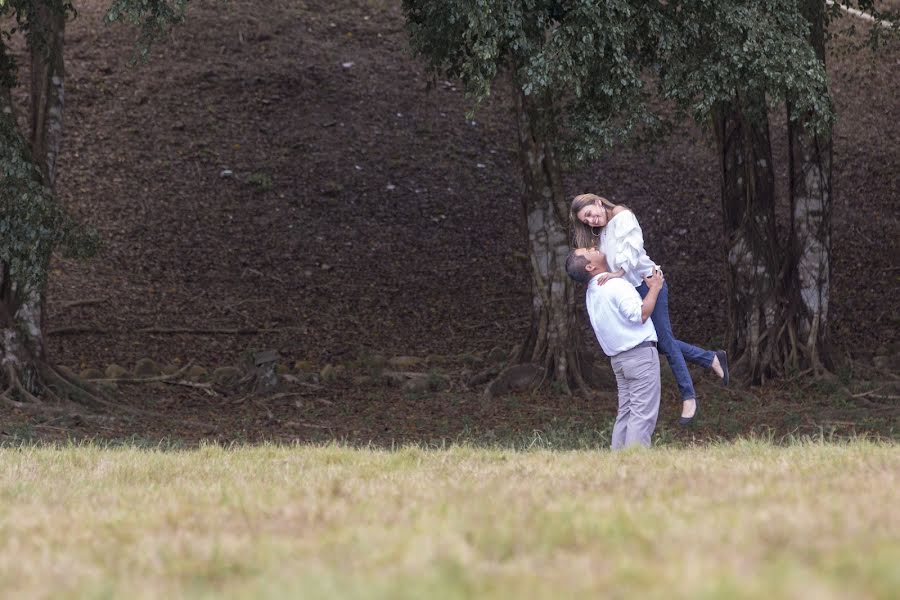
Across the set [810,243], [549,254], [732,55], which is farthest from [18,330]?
[810,243]

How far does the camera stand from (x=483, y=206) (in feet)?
69.1

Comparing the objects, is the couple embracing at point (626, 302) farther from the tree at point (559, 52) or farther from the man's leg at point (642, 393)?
the tree at point (559, 52)

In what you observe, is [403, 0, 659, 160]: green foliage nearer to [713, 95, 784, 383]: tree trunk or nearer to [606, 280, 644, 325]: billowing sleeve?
[606, 280, 644, 325]: billowing sleeve

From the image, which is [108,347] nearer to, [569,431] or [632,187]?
[569,431]

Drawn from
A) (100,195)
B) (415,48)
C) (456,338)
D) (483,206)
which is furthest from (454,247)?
(415,48)

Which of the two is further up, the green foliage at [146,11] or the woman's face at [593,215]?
the green foliage at [146,11]

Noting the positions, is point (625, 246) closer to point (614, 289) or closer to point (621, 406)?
point (614, 289)

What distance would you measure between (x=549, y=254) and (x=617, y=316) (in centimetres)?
574

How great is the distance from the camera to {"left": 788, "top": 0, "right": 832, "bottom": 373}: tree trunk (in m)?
13.6

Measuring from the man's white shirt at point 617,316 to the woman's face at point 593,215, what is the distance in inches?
14.7

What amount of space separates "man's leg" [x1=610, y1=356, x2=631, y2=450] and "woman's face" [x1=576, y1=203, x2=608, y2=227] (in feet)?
3.04

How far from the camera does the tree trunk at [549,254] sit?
13000mm

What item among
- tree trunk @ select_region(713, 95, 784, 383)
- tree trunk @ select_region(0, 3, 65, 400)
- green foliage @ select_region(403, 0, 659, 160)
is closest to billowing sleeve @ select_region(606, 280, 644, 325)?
green foliage @ select_region(403, 0, 659, 160)

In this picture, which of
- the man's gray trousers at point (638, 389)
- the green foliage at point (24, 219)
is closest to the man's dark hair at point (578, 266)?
the man's gray trousers at point (638, 389)
